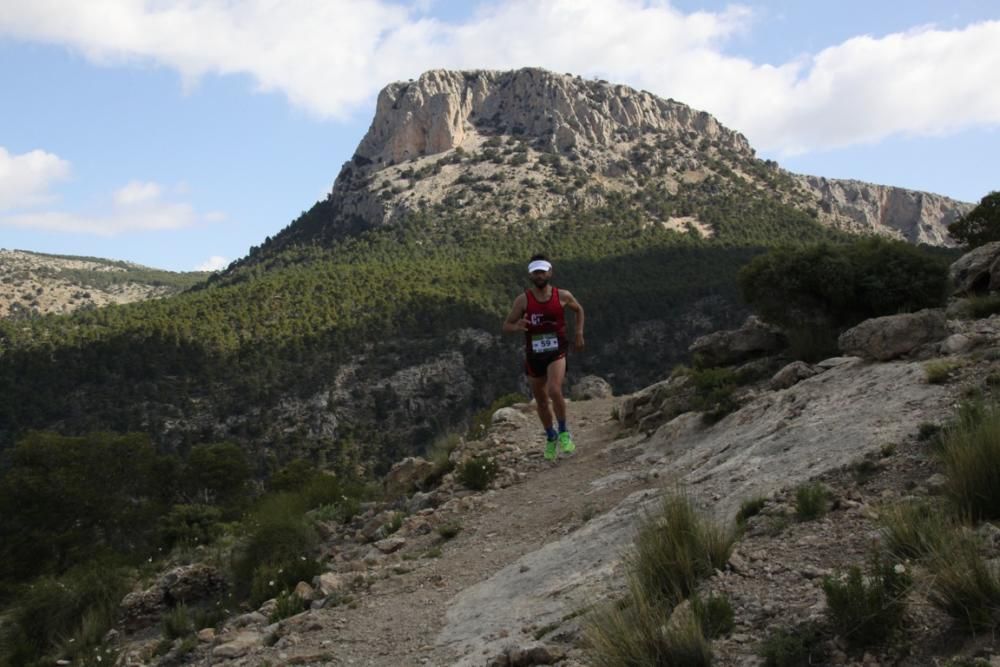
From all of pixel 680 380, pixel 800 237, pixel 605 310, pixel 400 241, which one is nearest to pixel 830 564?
pixel 680 380

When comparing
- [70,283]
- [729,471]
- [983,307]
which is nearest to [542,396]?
[729,471]

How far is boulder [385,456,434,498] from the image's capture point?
1063 cm

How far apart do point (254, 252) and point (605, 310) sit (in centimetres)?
6789

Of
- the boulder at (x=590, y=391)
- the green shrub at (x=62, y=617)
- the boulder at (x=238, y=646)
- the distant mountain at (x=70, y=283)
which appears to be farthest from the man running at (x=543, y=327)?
the distant mountain at (x=70, y=283)

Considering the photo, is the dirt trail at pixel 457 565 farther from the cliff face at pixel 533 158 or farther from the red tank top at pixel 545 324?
the cliff face at pixel 533 158

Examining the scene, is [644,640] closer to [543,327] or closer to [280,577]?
[280,577]

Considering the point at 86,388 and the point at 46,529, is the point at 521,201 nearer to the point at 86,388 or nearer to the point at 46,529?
the point at 86,388

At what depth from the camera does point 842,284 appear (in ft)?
36.1

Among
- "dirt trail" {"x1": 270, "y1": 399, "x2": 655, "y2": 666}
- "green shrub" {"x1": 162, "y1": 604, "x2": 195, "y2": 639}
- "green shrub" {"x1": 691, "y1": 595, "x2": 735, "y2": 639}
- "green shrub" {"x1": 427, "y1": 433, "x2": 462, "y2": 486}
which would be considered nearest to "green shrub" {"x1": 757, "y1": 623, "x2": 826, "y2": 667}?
"green shrub" {"x1": 691, "y1": 595, "x2": 735, "y2": 639}

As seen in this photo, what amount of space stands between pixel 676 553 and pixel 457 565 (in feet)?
9.94

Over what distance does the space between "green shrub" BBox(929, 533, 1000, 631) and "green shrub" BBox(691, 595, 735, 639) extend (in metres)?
0.79

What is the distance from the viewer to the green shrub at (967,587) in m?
2.49

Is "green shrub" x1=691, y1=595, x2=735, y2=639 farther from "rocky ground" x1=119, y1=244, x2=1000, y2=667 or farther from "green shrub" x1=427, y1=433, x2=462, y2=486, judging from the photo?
"green shrub" x1=427, y1=433, x2=462, y2=486

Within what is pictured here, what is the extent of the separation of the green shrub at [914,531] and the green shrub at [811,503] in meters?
0.74
